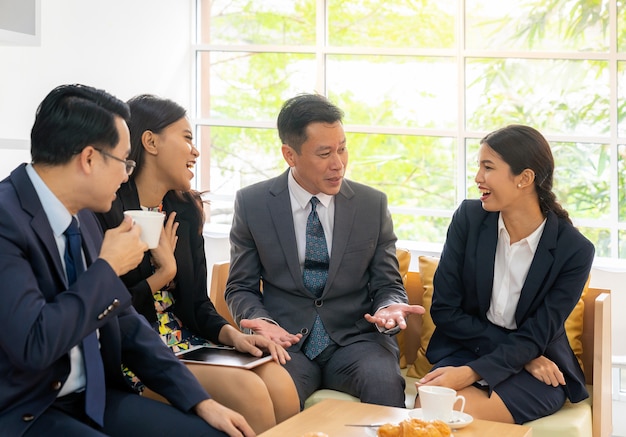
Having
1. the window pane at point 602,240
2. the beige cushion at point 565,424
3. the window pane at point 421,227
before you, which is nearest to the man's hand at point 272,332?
the beige cushion at point 565,424

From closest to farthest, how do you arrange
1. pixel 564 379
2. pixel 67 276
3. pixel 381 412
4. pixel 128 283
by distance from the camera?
pixel 67 276
pixel 381 412
pixel 128 283
pixel 564 379

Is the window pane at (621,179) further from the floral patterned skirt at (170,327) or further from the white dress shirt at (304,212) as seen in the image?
Result: the floral patterned skirt at (170,327)

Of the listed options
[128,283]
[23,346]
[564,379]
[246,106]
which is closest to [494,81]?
[246,106]

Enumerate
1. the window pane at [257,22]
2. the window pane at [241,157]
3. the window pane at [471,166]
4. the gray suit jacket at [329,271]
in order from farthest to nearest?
the window pane at [241,157], the window pane at [257,22], the window pane at [471,166], the gray suit jacket at [329,271]

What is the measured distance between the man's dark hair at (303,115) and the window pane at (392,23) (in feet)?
7.31

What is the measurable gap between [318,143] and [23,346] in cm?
157

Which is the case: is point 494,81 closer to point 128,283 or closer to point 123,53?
point 123,53

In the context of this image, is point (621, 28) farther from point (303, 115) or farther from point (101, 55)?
point (101, 55)

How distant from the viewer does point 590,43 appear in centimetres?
481

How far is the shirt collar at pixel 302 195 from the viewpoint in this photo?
311cm

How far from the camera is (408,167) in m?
5.31

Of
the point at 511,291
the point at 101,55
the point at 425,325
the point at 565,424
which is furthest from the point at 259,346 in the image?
the point at 101,55

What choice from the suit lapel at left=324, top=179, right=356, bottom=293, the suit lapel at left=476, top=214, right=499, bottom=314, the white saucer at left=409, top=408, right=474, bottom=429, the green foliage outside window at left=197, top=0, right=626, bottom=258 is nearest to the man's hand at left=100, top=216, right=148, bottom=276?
the white saucer at left=409, top=408, right=474, bottom=429

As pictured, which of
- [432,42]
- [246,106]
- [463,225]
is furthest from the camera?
[246,106]
